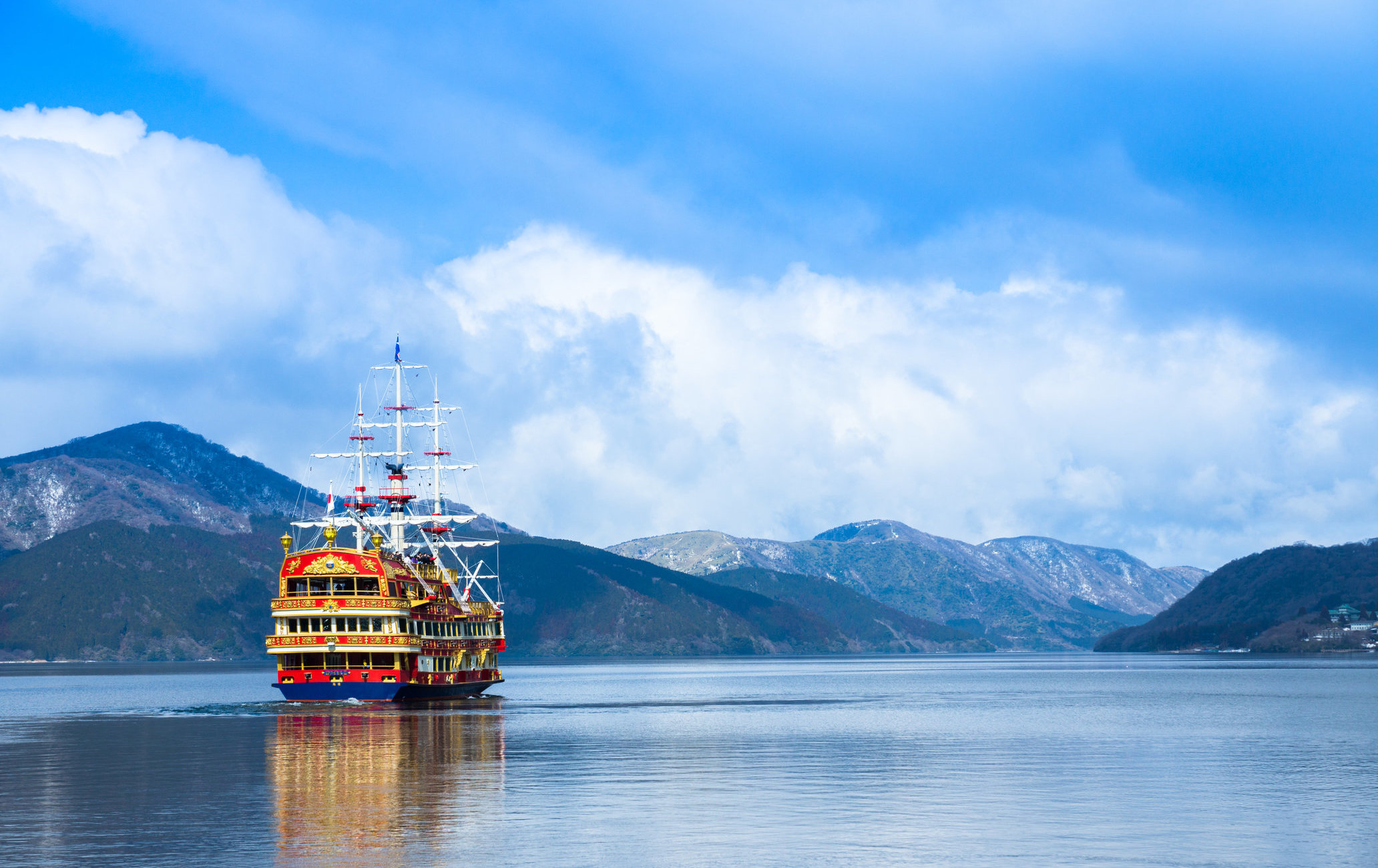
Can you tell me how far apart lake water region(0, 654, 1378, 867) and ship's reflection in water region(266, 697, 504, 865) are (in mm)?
213

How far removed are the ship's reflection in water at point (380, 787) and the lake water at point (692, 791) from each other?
213 millimetres

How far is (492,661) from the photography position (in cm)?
17312

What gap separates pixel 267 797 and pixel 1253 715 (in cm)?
9350

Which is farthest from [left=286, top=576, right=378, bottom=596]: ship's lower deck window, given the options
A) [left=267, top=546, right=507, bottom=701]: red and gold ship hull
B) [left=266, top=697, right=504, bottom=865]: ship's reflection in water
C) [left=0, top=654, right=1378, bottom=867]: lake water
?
[left=266, top=697, right=504, bottom=865]: ship's reflection in water

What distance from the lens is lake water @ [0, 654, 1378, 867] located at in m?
44.1

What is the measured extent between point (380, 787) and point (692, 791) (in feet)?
44.7

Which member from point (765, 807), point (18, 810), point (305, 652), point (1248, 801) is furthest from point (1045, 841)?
point (305, 652)

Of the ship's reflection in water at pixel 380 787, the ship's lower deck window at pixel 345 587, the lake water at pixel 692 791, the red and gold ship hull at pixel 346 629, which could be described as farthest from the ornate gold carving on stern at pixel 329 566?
the ship's reflection in water at pixel 380 787

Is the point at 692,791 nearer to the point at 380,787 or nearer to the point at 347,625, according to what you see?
the point at 380,787

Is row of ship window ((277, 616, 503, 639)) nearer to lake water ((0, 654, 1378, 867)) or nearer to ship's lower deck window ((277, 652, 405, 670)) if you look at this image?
ship's lower deck window ((277, 652, 405, 670))

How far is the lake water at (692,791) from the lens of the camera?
44.1m

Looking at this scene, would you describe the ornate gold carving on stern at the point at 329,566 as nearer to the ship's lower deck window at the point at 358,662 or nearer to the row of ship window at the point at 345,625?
the row of ship window at the point at 345,625

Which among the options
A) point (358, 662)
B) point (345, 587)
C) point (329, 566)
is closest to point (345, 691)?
point (358, 662)

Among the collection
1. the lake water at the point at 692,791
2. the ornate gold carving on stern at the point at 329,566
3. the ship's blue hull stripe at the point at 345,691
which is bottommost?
the lake water at the point at 692,791
